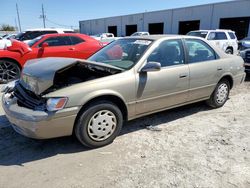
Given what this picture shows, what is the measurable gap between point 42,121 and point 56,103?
0.28 metres

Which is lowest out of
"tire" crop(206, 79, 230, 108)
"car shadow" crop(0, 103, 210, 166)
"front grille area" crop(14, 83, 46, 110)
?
"car shadow" crop(0, 103, 210, 166)

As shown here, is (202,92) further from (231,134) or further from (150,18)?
(150,18)

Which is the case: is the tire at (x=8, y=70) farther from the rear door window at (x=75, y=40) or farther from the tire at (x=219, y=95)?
the tire at (x=219, y=95)

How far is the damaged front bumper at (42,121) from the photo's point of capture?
2992 millimetres

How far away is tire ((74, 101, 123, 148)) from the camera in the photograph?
3293mm

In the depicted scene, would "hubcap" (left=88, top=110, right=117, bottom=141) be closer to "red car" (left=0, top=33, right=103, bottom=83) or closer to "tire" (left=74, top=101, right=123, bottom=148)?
"tire" (left=74, top=101, right=123, bottom=148)

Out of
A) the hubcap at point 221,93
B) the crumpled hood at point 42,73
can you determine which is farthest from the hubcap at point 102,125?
the hubcap at point 221,93

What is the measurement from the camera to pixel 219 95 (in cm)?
514

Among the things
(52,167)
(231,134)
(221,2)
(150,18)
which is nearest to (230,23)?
(221,2)

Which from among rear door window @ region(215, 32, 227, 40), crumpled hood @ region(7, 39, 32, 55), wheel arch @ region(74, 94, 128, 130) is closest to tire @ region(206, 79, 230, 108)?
wheel arch @ region(74, 94, 128, 130)

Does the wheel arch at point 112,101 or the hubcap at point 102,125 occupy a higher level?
the wheel arch at point 112,101

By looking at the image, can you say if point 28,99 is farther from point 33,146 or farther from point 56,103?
point 33,146

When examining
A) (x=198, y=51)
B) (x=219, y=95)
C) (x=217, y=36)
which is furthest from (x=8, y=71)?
(x=217, y=36)

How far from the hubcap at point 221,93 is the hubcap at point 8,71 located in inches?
230
